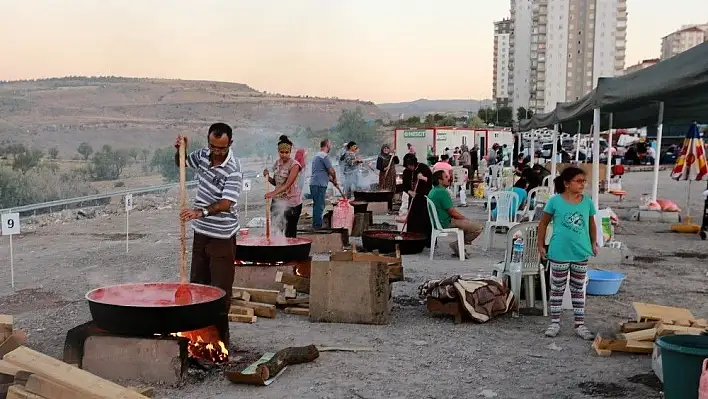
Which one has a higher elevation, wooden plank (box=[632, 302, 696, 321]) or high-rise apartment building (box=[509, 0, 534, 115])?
high-rise apartment building (box=[509, 0, 534, 115])

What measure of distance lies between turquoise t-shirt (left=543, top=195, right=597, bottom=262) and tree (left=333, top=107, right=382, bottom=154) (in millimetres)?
38122

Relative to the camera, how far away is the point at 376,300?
6758 millimetres

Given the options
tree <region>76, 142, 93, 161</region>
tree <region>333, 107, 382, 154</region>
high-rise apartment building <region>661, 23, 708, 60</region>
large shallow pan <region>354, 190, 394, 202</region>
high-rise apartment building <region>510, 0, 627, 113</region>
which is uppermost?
A: high-rise apartment building <region>661, 23, 708, 60</region>

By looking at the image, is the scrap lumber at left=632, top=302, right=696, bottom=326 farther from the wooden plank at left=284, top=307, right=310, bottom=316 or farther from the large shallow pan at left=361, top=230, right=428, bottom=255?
the large shallow pan at left=361, top=230, right=428, bottom=255

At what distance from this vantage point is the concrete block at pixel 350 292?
6719 millimetres

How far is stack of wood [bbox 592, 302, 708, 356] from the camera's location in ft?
18.1

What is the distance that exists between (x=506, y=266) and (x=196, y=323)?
3.65 meters

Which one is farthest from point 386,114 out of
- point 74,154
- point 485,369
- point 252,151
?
point 485,369

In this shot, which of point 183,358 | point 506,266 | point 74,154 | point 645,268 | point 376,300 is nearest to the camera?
point 183,358

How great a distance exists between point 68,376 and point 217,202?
1.85 m

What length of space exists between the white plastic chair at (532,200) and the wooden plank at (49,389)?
335 inches

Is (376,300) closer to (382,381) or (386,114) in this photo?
(382,381)

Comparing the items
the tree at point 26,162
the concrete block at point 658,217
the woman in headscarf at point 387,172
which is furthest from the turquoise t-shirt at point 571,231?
the tree at point 26,162

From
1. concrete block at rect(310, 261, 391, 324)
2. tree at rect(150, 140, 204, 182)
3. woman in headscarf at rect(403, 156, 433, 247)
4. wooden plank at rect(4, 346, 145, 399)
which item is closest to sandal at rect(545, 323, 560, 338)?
concrete block at rect(310, 261, 391, 324)
